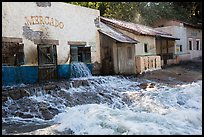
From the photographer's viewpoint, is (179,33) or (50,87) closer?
(50,87)

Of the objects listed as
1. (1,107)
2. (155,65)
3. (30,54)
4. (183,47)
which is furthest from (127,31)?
(1,107)

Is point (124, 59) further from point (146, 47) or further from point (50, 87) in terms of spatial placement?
point (50, 87)

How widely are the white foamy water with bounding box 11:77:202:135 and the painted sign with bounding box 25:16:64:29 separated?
4883mm

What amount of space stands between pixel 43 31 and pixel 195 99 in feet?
24.2

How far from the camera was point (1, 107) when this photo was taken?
8.40 metres

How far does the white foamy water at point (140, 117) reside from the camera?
6.54m

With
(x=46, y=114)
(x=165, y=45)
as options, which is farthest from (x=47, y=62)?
(x=165, y=45)

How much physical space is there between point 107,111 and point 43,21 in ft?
21.1

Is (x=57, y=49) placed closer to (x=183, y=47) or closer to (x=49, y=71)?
(x=49, y=71)

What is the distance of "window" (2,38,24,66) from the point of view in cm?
1108

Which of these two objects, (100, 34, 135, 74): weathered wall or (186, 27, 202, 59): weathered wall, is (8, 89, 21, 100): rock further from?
(186, 27, 202, 59): weathered wall

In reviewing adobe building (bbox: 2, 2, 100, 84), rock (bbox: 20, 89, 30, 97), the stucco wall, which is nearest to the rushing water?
rock (bbox: 20, 89, 30, 97)

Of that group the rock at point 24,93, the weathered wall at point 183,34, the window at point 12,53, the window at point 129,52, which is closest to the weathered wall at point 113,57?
the window at point 129,52

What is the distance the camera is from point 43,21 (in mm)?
12828
